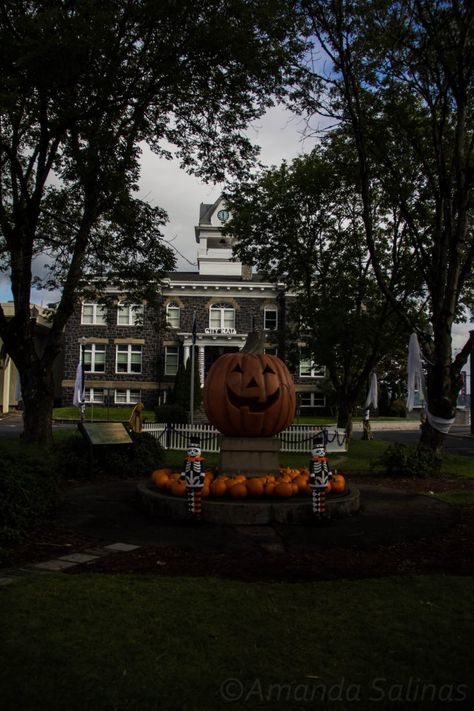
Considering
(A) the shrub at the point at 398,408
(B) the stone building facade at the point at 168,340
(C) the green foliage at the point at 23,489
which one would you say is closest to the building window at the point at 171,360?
(B) the stone building facade at the point at 168,340

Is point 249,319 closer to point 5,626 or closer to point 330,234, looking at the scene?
point 330,234

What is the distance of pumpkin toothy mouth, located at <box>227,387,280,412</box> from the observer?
9.89 m

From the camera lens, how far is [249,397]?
985 cm

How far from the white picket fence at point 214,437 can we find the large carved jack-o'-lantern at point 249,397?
1002 cm

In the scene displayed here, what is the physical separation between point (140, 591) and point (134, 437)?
8946mm

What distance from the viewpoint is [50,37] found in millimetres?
9086

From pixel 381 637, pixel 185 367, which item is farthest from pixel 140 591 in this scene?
pixel 185 367

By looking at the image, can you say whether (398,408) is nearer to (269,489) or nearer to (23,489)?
(269,489)

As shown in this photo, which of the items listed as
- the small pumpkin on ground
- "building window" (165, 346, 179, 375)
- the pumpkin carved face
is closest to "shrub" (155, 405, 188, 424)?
"building window" (165, 346, 179, 375)

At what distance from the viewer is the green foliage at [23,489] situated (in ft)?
23.8

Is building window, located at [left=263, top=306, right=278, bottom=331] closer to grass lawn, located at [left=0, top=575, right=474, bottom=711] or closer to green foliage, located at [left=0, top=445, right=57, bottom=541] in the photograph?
green foliage, located at [left=0, top=445, right=57, bottom=541]

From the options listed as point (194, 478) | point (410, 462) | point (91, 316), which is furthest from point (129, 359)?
point (194, 478)

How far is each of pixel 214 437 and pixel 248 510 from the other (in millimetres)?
12186

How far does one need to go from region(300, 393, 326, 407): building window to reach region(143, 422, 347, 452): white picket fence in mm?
24798
